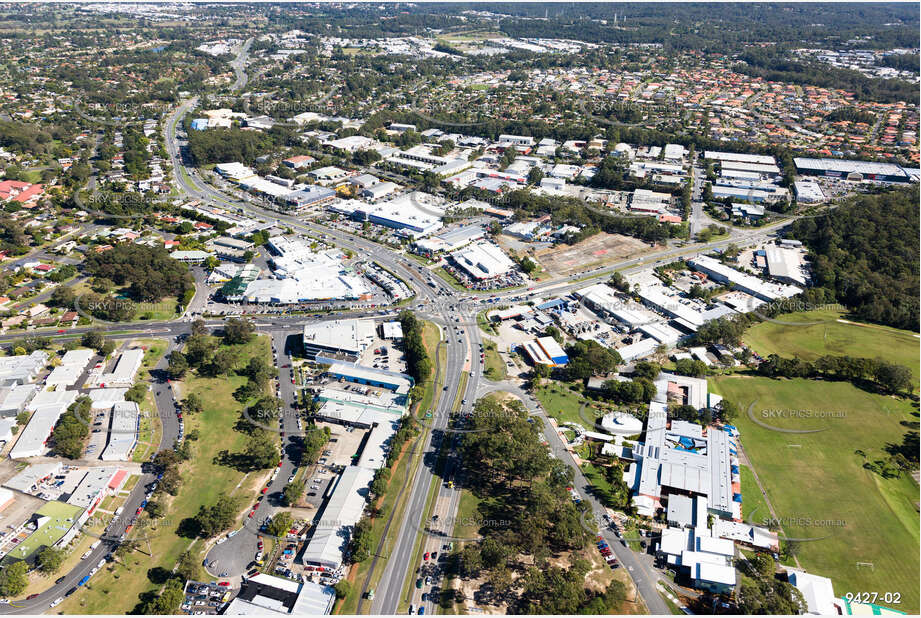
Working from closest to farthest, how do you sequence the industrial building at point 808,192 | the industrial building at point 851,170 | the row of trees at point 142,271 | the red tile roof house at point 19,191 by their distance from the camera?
the row of trees at point 142,271 → the red tile roof house at point 19,191 → the industrial building at point 808,192 → the industrial building at point 851,170

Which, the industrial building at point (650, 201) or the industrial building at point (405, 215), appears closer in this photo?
the industrial building at point (405, 215)

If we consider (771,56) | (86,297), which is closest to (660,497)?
(86,297)

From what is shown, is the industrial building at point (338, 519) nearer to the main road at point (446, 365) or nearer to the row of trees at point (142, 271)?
the main road at point (446, 365)

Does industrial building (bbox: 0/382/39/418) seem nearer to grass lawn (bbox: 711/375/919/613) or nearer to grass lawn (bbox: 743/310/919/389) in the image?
grass lawn (bbox: 711/375/919/613)

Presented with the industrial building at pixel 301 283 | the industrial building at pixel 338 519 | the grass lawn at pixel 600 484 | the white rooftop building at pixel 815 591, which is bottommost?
the white rooftop building at pixel 815 591

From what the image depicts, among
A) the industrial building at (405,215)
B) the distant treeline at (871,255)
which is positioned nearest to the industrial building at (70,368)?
the industrial building at (405,215)

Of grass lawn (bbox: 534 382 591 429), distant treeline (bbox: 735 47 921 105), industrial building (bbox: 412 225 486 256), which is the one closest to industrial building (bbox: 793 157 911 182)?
distant treeline (bbox: 735 47 921 105)

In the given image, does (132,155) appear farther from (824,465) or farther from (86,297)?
(824,465)
